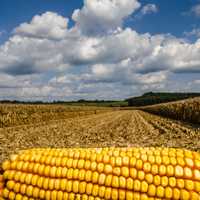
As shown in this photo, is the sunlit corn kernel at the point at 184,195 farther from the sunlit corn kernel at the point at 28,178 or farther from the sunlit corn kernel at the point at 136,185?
the sunlit corn kernel at the point at 28,178

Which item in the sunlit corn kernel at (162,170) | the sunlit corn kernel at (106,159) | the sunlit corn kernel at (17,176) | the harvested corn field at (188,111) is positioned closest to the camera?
the sunlit corn kernel at (162,170)

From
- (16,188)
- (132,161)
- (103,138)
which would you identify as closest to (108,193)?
(132,161)

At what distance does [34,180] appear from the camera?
3533mm

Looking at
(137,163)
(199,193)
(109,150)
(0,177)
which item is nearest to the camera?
(199,193)

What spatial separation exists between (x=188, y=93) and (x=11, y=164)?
186036mm

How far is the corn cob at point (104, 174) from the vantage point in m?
3.11

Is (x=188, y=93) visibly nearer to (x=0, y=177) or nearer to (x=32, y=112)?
(x=32, y=112)

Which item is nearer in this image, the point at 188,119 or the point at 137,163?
the point at 137,163

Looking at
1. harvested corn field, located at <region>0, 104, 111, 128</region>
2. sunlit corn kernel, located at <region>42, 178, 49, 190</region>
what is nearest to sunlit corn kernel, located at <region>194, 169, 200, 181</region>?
sunlit corn kernel, located at <region>42, 178, 49, 190</region>

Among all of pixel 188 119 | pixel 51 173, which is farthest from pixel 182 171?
pixel 188 119

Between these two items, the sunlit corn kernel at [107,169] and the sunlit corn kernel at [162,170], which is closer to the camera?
the sunlit corn kernel at [162,170]

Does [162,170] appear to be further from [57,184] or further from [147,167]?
[57,184]

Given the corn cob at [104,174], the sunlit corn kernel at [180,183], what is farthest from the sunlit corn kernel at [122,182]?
the sunlit corn kernel at [180,183]

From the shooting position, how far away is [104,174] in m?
3.29
